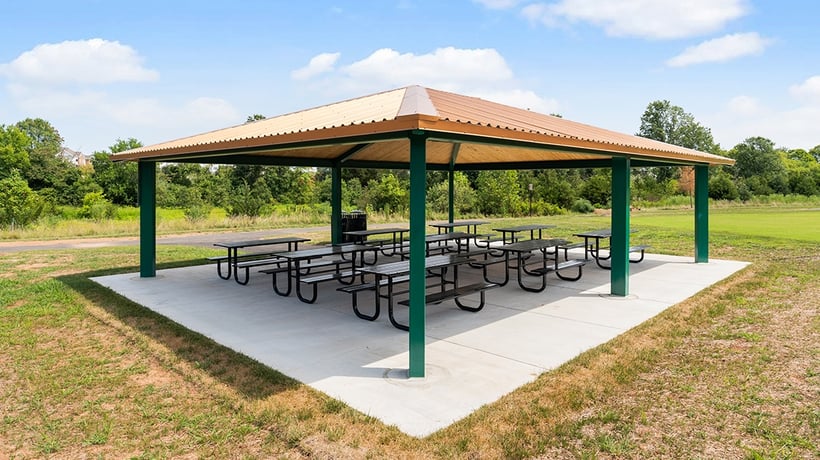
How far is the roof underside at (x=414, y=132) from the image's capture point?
14.7ft

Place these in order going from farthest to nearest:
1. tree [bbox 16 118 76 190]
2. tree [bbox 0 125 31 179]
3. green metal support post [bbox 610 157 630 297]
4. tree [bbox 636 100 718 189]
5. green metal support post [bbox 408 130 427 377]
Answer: tree [bbox 636 100 718 189] → tree [bbox 0 125 31 179] → tree [bbox 16 118 76 190] → green metal support post [bbox 610 157 630 297] → green metal support post [bbox 408 130 427 377]

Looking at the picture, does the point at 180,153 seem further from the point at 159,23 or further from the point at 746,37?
the point at 746,37

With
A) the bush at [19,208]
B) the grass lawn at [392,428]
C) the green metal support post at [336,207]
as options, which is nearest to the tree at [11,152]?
the bush at [19,208]

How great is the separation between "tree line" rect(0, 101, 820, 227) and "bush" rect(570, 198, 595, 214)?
0.06m

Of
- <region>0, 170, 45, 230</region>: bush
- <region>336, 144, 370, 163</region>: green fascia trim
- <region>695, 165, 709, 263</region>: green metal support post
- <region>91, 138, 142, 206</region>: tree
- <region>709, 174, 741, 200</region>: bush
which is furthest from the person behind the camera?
<region>709, 174, 741, 200</region>: bush

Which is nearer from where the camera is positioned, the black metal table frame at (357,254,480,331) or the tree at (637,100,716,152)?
the black metal table frame at (357,254,480,331)

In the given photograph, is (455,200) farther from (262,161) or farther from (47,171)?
(47,171)

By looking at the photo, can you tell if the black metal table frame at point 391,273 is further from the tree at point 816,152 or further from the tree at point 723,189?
the tree at point 816,152

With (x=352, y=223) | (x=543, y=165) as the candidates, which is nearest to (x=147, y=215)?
(x=352, y=223)

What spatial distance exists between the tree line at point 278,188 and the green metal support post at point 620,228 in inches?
758

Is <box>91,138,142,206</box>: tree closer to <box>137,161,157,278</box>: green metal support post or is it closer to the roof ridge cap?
<box>137,161,157,278</box>: green metal support post

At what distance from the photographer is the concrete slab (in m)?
4.14

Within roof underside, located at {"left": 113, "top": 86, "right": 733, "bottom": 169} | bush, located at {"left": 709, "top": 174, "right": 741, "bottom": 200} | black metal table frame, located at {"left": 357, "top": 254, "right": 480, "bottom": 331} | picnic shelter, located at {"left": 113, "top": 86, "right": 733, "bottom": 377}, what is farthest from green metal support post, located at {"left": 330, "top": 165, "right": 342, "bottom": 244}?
bush, located at {"left": 709, "top": 174, "right": 741, "bottom": 200}

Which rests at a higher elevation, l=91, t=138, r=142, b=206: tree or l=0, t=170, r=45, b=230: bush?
l=91, t=138, r=142, b=206: tree
